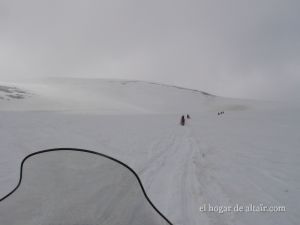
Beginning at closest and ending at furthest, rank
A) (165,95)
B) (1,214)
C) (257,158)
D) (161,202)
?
(1,214), (161,202), (257,158), (165,95)

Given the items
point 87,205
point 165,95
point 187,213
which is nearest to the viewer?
point 87,205

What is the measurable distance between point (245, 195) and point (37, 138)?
9.56 metres

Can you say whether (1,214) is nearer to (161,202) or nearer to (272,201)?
(161,202)

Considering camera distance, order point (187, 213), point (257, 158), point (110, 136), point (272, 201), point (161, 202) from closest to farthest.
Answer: point (187, 213) < point (161, 202) < point (272, 201) < point (257, 158) < point (110, 136)

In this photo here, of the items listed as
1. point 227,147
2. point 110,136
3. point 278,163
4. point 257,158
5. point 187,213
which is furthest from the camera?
point 110,136

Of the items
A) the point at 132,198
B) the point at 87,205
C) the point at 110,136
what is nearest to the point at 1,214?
the point at 87,205

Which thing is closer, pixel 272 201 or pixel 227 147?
pixel 272 201

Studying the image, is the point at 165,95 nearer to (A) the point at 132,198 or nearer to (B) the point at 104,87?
(B) the point at 104,87

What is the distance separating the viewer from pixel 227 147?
35.0 feet

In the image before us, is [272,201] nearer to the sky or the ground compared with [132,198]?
nearer to the ground

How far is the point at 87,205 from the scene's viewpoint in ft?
7.42

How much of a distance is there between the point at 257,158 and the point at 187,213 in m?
5.47

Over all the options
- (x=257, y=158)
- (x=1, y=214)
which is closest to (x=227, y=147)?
(x=257, y=158)

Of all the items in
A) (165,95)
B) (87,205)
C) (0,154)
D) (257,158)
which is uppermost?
(165,95)
